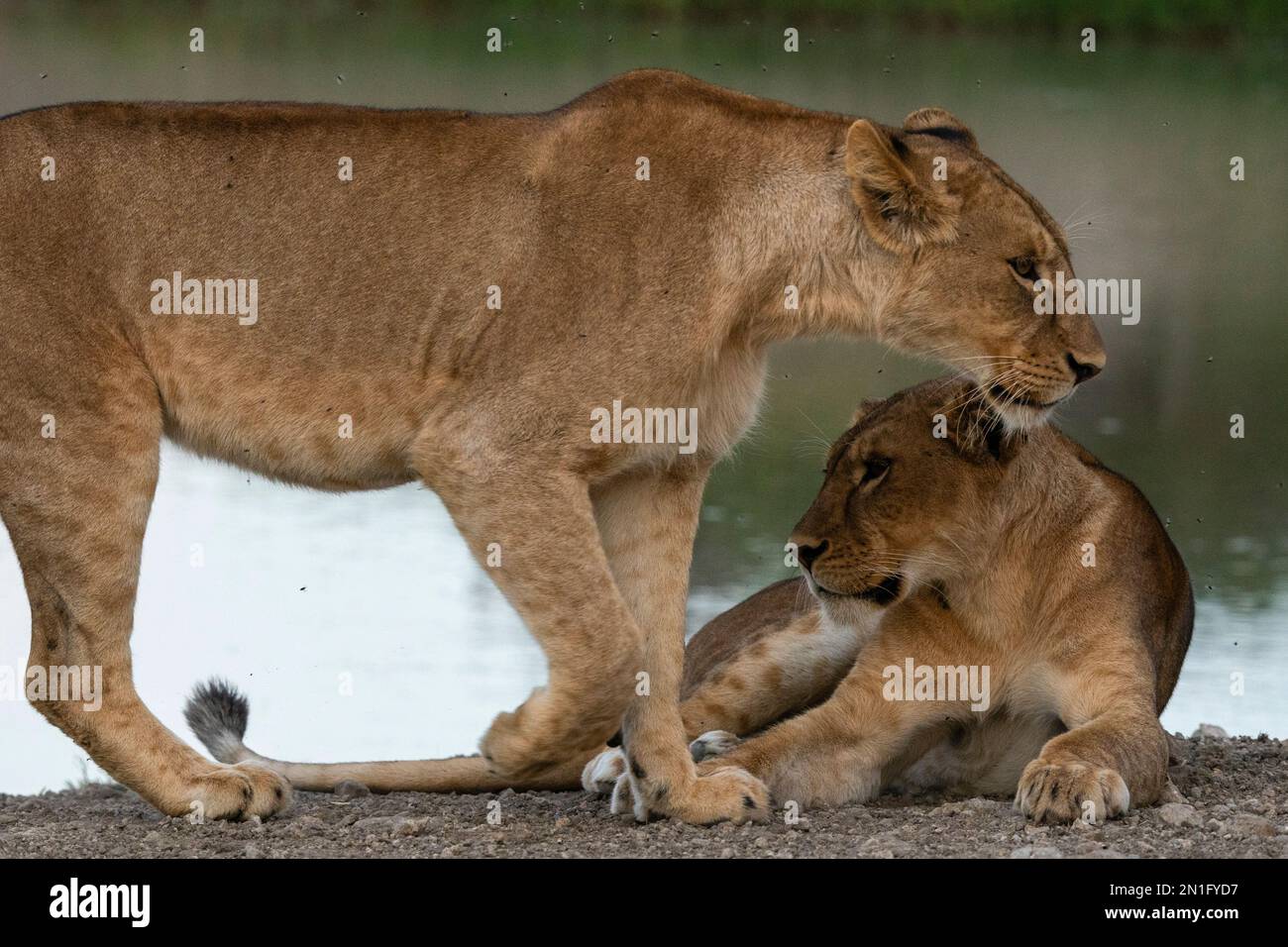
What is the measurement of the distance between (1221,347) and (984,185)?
881 centimetres

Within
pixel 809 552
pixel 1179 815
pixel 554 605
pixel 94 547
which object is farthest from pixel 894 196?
pixel 94 547

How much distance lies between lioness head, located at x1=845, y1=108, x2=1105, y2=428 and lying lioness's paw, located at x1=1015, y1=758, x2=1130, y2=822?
90 centimetres

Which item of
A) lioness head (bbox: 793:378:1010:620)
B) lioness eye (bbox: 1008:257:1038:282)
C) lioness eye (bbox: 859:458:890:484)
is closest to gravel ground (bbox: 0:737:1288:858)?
lioness head (bbox: 793:378:1010:620)

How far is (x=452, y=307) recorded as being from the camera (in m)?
5.35

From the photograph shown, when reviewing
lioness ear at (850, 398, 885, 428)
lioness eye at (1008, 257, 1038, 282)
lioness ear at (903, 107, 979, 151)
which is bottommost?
lioness ear at (850, 398, 885, 428)

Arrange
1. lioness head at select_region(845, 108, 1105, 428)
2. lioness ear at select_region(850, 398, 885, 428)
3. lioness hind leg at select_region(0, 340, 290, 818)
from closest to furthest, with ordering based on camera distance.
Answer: lioness hind leg at select_region(0, 340, 290, 818) < lioness head at select_region(845, 108, 1105, 428) < lioness ear at select_region(850, 398, 885, 428)

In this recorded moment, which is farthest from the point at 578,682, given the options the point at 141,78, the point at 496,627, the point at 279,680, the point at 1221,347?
the point at 141,78

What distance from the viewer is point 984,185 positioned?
17.9 feet

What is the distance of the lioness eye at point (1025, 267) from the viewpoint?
5406mm

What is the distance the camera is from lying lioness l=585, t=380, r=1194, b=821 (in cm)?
577

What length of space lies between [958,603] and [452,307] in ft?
5.25

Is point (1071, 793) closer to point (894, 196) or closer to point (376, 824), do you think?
point (894, 196)

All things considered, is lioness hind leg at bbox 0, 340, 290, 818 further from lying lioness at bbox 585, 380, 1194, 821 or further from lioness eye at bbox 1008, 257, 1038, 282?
lioness eye at bbox 1008, 257, 1038, 282

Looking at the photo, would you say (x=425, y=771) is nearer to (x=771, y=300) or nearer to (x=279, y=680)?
(x=771, y=300)
